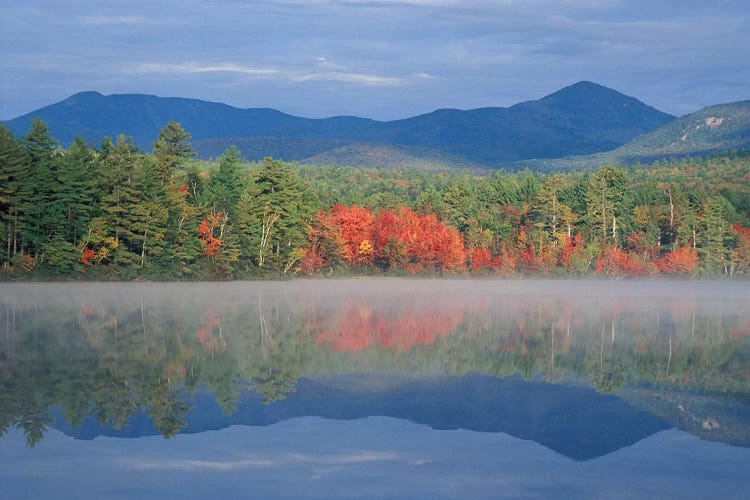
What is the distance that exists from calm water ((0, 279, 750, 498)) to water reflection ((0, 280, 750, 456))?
63 mm

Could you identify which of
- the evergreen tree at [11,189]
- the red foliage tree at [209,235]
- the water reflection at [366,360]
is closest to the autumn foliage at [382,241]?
the red foliage tree at [209,235]

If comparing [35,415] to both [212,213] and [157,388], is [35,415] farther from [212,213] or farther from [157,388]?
[212,213]

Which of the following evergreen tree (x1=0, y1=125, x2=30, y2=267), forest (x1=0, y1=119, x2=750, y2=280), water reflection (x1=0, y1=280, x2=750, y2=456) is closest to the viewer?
water reflection (x1=0, y1=280, x2=750, y2=456)

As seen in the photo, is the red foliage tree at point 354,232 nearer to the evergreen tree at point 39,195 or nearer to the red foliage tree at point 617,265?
the red foliage tree at point 617,265

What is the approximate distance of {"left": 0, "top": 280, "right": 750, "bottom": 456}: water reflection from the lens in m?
13.2

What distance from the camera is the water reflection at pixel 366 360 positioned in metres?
13.2

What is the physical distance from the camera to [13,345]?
64.1 feet

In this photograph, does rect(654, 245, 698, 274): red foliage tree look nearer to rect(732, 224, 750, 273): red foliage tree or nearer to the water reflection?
rect(732, 224, 750, 273): red foliage tree

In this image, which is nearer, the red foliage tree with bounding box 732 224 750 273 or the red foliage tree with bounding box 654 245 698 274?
the red foliage tree with bounding box 654 245 698 274

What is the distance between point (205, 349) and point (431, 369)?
16.5 feet

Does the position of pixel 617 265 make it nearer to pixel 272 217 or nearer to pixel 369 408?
pixel 272 217

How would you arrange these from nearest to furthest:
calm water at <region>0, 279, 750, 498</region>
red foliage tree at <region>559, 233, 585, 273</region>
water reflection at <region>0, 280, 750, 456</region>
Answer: calm water at <region>0, 279, 750, 498</region>
water reflection at <region>0, 280, 750, 456</region>
red foliage tree at <region>559, 233, 585, 273</region>

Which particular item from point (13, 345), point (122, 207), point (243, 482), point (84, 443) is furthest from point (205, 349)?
point (122, 207)

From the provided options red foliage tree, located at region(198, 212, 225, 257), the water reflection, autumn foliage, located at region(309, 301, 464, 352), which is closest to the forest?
red foliage tree, located at region(198, 212, 225, 257)
